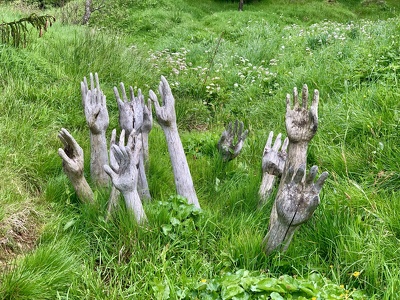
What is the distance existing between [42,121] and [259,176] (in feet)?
8.71

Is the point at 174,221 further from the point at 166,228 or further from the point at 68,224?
the point at 68,224

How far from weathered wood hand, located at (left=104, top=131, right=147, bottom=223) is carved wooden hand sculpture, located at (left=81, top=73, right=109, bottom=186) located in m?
0.79

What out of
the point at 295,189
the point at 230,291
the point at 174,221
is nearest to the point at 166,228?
the point at 174,221

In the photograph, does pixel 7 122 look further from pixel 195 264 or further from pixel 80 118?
pixel 195 264

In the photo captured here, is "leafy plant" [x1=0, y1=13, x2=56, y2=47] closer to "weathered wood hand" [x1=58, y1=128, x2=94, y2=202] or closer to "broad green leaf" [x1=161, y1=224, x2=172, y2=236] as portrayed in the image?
"weathered wood hand" [x1=58, y1=128, x2=94, y2=202]

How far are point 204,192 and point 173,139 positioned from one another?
719mm

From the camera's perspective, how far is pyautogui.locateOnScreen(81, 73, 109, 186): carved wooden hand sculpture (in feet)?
11.7

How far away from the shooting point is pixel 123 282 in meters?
2.66

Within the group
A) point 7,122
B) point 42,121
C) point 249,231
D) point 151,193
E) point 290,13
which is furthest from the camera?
point 290,13

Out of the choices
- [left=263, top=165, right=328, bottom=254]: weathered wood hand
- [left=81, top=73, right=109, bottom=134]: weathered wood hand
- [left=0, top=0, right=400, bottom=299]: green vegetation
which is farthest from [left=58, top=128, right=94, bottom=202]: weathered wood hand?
[left=263, top=165, right=328, bottom=254]: weathered wood hand

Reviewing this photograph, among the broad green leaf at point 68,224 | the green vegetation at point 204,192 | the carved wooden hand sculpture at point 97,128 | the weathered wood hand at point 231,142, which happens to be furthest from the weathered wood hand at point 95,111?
the weathered wood hand at point 231,142

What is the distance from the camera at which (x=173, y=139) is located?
348 centimetres

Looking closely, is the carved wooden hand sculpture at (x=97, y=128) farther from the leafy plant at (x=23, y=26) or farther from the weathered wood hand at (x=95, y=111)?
the leafy plant at (x=23, y=26)

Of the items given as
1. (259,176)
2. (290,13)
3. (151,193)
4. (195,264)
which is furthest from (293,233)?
(290,13)
